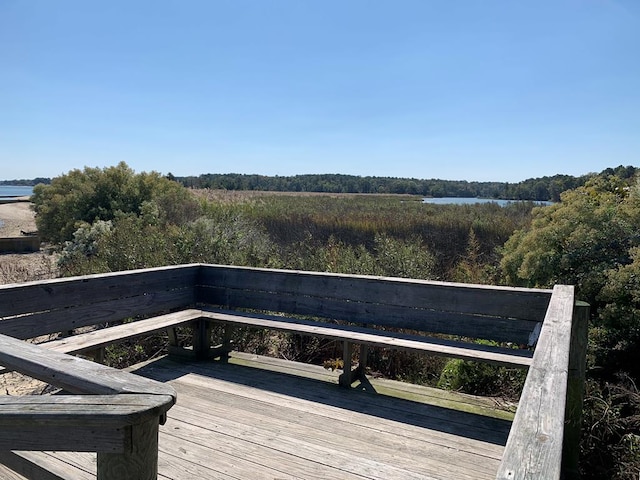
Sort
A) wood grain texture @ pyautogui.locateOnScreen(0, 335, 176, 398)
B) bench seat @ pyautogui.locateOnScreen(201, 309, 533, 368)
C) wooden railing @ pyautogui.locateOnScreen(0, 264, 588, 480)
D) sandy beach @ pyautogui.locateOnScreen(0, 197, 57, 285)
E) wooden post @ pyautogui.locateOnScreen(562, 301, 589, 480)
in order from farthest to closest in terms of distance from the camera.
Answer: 1. sandy beach @ pyautogui.locateOnScreen(0, 197, 57, 285)
2. bench seat @ pyautogui.locateOnScreen(201, 309, 533, 368)
3. wooden post @ pyautogui.locateOnScreen(562, 301, 589, 480)
4. wood grain texture @ pyautogui.locateOnScreen(0, 335, 176, 398)
5. wooden railing @ pyautogui.locateOnScreen(0, 264, 588, 480)

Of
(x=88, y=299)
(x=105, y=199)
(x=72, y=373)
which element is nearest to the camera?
(x=72, y=373)

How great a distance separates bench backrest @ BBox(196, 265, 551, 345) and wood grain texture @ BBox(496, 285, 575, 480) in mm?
1726

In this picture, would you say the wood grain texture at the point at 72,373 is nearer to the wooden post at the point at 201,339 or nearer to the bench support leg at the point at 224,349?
the wooden post at the point at 201,339

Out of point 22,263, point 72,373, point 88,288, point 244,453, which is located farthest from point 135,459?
point 22,263

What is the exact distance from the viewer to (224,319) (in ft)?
15.9

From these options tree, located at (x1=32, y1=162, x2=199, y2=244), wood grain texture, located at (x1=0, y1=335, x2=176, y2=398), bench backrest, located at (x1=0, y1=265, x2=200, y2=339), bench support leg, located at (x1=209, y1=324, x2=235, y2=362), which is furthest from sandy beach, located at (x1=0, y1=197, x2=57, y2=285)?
wood grain texture, located at (x1=0, y1=335, x2=176, y2=398)

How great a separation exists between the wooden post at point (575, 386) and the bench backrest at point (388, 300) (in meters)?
0.37

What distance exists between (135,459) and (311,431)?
7.35ft

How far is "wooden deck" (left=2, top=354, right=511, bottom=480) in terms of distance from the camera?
3047mm

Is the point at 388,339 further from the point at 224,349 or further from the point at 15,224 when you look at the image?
the point at 15,224

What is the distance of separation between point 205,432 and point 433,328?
203 cm

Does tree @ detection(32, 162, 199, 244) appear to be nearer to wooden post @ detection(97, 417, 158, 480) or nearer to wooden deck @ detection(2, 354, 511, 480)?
wooden deck @ detection(2, 354, 511, 480)

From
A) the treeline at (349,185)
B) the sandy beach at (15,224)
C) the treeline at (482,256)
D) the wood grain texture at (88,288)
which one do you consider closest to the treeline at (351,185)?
the treeline at (349,185)

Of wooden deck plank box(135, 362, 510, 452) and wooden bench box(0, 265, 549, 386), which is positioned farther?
wooden bench box(0, 265, 549, 386)
